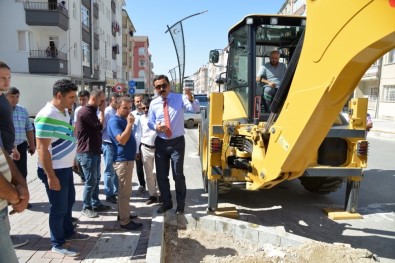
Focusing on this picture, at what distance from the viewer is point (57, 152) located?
3531 mm

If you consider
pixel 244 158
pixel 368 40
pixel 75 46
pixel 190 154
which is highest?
pixel 75 46

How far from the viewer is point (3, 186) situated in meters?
1.93

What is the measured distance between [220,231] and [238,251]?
0.42 m

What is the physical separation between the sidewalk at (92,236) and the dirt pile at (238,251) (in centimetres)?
38

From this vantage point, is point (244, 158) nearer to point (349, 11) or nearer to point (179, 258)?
point (179, 258)

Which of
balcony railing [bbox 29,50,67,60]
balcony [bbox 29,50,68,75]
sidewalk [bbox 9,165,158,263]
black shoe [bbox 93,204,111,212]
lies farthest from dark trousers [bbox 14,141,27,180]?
balcony railing [bbox 29,50,67,60]

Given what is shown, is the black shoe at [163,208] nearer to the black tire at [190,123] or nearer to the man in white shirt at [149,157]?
the man in white shirt at [149,157]

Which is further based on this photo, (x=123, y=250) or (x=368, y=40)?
(x=123, y=250)

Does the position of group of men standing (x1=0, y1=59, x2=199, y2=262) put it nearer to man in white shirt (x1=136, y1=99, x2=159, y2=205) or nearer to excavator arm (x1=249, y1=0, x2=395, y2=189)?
man in white shirt (x1=136, y1=99, x2=159, y2=205)

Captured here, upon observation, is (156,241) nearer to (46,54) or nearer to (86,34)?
(46,54)

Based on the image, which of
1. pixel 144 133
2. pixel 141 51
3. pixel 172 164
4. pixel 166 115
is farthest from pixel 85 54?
pixel 141 51

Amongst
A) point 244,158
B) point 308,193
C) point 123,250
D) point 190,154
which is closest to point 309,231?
point 244,158

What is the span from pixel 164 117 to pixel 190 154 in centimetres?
635

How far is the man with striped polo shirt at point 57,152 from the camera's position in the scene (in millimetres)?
3350
